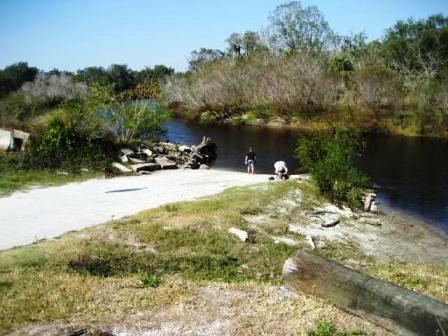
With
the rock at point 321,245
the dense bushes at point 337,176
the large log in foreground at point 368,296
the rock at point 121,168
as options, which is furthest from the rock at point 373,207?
the large log in foreground at point 368,296

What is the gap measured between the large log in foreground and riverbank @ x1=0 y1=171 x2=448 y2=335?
0.23 m

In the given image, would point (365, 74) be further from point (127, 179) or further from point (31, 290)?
point (31, 290)

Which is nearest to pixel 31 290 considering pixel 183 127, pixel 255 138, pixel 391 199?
pixel 391 199

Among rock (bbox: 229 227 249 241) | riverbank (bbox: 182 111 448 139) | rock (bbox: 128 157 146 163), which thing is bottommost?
rock (bbox: 229 227 249 241)

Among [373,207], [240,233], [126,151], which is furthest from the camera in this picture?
[126,151]

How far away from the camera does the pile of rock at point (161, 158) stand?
27172mm

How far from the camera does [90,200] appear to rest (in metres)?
19.5

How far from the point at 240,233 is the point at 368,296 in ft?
23.8

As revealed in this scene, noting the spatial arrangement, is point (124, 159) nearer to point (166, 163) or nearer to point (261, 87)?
point (166, 163)

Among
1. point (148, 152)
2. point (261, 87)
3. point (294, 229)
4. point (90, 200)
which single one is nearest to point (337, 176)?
point (294, 229)

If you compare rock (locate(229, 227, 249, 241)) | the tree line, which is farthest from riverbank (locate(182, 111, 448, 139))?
rock (locate(229, 227, 249, 241))

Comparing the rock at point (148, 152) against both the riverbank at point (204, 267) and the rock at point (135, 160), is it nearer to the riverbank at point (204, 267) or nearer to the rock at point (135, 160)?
the rock at point (135, 160)

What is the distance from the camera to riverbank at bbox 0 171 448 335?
798cm

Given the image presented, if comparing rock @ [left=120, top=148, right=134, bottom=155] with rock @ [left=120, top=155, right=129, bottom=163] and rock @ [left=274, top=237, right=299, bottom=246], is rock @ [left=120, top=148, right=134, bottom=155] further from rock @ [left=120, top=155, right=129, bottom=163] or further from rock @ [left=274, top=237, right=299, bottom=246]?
rock @ [left=274, top=237, right=299, bottom=246]
